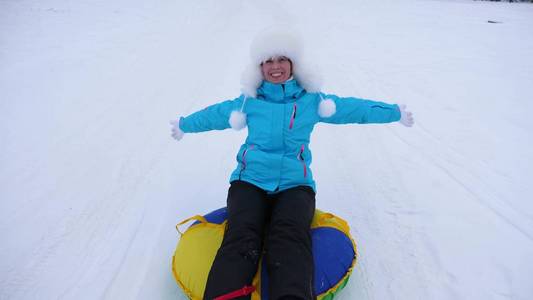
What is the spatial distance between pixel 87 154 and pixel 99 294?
5.41ft

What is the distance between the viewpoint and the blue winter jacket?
1.99m

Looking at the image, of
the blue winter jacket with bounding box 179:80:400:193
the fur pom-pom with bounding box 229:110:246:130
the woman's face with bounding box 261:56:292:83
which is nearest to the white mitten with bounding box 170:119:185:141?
the blue winter jacket with bounding box 179:80:400:193

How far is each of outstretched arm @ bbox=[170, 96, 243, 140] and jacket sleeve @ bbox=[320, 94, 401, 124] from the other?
61 cm

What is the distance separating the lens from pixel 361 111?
2102 mm

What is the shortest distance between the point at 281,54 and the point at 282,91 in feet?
0.77

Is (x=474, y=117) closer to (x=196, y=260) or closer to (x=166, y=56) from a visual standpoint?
(x=196, y=260)

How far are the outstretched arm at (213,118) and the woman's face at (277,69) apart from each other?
0.25 meters

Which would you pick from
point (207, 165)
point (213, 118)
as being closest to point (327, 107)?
point (213, 118)

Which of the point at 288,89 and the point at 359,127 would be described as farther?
the point at 359,127

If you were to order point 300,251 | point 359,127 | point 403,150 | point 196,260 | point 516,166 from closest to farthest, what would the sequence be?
point 300,251 → point 196,260 → point 516,166 → point 403,150 → point 359,127

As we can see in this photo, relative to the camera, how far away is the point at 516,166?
2934 millimetres

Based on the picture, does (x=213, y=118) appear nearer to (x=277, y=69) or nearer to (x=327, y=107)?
(x=277, y=69)

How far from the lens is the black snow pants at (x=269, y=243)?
146 centimetres

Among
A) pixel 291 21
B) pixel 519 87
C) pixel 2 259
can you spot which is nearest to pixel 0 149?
pixel 2 259
